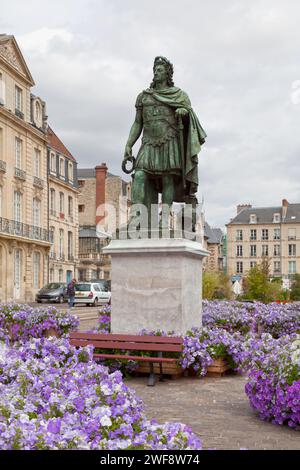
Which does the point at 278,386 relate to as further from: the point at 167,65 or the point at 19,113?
the point at 19,113

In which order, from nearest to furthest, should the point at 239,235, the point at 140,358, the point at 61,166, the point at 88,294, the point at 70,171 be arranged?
the point at 140,358 → the point at 88,294 → the point at 61,166 → the point at 70,171 → the point at 239,235

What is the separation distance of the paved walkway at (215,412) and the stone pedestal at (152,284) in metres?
0.80

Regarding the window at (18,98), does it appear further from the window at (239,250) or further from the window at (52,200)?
the window at (239,250)

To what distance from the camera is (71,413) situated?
3.71m

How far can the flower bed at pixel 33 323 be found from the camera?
10664 millimetres

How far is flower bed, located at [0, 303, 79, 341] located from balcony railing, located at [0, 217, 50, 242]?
22.6m

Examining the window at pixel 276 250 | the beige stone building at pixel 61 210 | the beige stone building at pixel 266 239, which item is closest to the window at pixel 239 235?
the beige stone building at pixel 266 239

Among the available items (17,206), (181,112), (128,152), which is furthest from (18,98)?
(181,112)

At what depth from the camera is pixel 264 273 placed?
27.8 metres

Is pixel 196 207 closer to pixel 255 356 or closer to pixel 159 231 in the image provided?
pixel 159 231

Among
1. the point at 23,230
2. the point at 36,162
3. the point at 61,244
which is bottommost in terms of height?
the point at 61,244

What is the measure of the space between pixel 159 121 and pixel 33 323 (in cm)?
451
